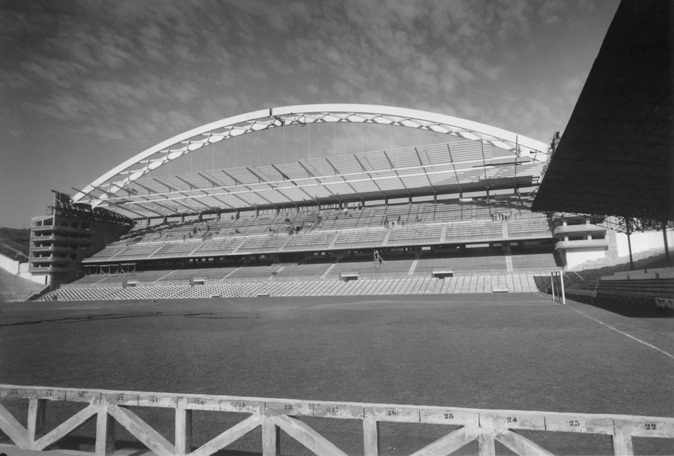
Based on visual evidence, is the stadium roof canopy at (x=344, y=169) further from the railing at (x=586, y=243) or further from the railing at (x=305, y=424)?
the railing at (x=305, y=424)

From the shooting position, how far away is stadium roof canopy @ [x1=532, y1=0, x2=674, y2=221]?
925 centimetres

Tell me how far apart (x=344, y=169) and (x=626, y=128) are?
35.5m

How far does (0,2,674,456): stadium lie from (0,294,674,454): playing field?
69 millimetres

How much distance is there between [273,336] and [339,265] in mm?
40309

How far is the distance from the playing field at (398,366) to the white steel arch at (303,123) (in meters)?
28.9

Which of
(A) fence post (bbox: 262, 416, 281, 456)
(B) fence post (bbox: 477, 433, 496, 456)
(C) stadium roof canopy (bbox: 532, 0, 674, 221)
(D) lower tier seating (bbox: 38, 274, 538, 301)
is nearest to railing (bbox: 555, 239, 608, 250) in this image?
(D) lower tier seating (bbox: 38, 274, 538, 301)

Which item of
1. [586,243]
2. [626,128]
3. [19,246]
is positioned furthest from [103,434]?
[19,246]

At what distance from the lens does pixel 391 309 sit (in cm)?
2528

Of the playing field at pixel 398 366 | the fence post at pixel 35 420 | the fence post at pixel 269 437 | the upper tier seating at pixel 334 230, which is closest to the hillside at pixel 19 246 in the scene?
the upper tier seating at pixel 334 230

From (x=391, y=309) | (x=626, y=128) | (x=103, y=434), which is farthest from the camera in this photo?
(x=391, y=309)

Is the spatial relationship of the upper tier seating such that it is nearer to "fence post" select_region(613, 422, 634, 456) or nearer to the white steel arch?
the white steel arch

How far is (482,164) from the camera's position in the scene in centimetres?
4625

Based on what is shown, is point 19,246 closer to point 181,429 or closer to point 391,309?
point 391,309

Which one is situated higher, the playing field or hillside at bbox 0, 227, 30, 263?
hillside at bbox 0, 227, 30, 263
